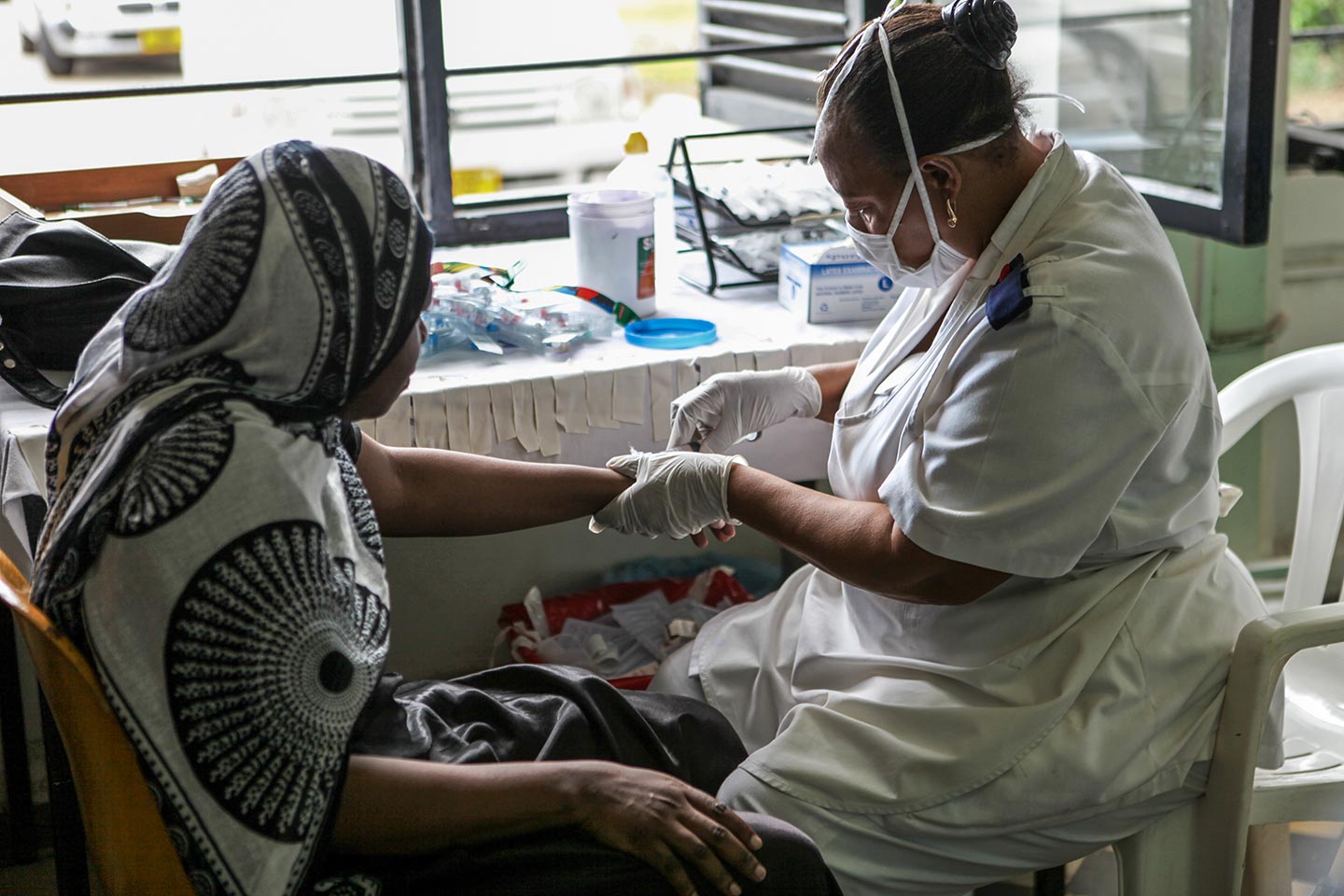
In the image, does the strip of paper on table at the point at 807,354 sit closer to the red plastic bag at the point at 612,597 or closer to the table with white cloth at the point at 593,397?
the table with white cloth at the point at 593,397

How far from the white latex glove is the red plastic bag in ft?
1.65

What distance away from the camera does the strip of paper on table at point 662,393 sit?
183 cm

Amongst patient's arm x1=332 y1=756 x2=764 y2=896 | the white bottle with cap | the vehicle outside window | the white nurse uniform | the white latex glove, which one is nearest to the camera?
patient's arm x1=332 y1=756 x2=764 y2=896

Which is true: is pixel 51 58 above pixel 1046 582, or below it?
above

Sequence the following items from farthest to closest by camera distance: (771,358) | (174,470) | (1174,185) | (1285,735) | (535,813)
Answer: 1. (1174,185)
2. (771,358)
3. (1285,735)
4. (535,813)
5. (174,470)

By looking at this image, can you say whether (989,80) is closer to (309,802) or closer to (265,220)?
(265,220)

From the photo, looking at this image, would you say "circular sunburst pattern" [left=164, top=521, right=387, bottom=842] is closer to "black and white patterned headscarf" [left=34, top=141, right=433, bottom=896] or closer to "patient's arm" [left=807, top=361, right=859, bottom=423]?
"black and white patterned headscarf" [left=34, top=141, right=433, bottom=896]

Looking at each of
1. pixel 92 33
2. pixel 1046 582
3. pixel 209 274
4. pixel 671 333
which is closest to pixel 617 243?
pixel 671 333

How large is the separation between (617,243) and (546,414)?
356mm

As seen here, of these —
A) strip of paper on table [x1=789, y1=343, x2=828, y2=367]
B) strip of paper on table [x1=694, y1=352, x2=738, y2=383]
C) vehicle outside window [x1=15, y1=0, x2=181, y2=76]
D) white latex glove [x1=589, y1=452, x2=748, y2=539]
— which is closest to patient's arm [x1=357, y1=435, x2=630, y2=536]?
white latex glove [x1=589, y1=452, x2=748, y2=539]

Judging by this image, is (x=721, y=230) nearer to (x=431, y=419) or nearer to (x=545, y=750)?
(x=431, y=419)

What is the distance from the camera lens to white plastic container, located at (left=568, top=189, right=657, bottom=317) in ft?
6.50

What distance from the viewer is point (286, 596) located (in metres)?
0.98

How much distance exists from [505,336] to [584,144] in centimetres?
365
